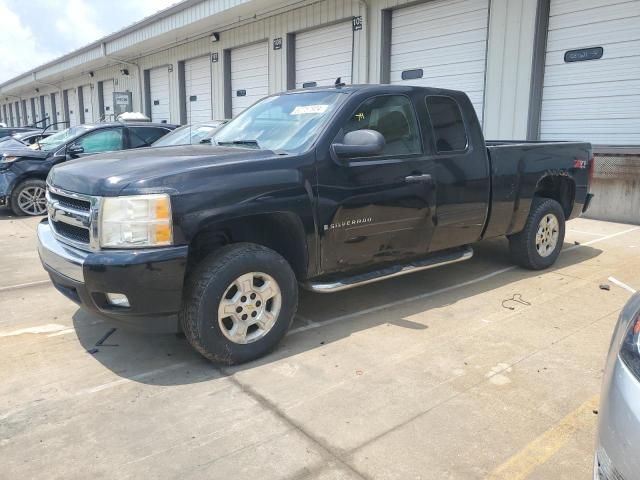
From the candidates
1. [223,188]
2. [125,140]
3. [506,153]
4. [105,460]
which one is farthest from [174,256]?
[125,140]

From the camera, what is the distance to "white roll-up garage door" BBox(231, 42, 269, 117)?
57.0 feet

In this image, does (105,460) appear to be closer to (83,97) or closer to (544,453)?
(544,453)

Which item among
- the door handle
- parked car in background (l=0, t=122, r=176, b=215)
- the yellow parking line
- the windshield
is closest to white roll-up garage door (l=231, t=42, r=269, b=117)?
parked car in background (l=0, t=122, r=176, b=215)

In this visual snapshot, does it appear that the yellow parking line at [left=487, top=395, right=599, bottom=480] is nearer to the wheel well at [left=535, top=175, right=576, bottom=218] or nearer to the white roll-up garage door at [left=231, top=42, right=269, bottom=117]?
the wheel well at [left=535, top=175, right=576, bottom=218]

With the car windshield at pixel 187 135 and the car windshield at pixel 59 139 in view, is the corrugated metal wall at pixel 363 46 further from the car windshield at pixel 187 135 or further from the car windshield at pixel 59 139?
the car windshield at pixel 59 139

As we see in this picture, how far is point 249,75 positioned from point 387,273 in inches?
589

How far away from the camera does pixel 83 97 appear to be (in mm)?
33688

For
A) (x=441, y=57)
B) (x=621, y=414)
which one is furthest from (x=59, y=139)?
(x=621, y=414)

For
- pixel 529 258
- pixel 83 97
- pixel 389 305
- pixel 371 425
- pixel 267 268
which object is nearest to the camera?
pixel 371 425

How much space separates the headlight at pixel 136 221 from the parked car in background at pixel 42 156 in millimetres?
7094

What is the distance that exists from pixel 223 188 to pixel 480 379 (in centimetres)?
209

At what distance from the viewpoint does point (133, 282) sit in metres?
3.28

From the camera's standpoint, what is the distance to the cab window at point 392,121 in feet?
14.4

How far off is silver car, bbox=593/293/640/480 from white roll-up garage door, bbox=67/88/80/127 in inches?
1477
